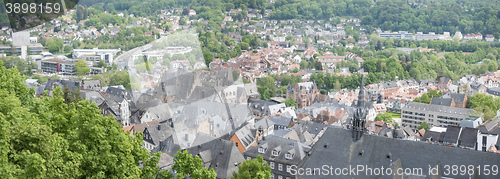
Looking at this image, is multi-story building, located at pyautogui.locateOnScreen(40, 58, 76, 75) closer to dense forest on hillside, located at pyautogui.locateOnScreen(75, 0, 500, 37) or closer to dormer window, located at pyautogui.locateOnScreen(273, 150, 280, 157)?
dormer window, located at pyautogui.locateOnScreen(273, 150, 280, 157)

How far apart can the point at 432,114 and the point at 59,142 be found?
168ft

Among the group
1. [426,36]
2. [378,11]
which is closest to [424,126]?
[426,36]

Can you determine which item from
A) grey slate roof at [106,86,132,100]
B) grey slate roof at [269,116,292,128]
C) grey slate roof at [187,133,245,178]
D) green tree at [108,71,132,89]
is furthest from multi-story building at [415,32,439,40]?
grey slate roof at [187,133,245,178]

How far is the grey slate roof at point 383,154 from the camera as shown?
18.6 m

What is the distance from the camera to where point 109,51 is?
95375 millimetres

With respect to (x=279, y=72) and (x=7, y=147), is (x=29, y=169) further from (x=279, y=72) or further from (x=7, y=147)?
(x=279, y=72)

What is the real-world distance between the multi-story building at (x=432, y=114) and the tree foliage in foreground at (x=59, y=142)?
47377mm

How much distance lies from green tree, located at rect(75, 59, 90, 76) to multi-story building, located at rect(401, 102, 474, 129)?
173 feet

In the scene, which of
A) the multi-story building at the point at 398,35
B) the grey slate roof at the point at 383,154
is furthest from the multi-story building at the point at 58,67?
the multi-story building at the point at 398,35

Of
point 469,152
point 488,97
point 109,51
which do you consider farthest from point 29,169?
point 109,51

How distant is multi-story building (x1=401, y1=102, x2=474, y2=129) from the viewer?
181 ft

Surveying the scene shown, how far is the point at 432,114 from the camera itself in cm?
5584

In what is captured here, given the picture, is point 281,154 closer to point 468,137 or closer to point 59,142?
point 468,137

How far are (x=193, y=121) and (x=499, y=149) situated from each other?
23.8 meters
